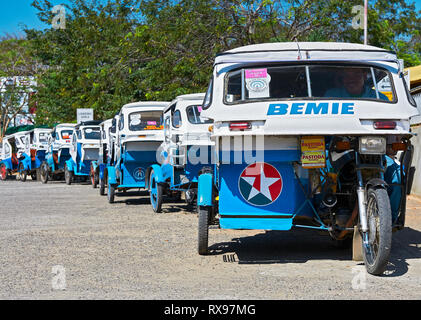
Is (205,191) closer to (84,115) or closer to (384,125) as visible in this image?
(384,125)

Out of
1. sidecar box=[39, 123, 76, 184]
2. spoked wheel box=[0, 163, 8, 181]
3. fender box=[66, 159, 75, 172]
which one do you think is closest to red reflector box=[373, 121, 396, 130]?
fender box=[66, 159, 75, 172]

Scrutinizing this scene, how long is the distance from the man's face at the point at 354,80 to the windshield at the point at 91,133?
17.3 metres

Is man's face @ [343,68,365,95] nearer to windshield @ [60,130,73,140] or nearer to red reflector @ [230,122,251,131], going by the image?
red reflector @ [230,122,251,131]

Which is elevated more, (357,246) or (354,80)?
(354,80)

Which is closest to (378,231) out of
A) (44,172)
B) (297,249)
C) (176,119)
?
(297,249)

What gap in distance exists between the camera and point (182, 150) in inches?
509

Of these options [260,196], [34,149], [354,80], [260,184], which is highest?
[354,80]

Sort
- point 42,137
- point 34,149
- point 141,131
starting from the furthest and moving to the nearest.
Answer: point 42,137
point 34,149
point 141,131

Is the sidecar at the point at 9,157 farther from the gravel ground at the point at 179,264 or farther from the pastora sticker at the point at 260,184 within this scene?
the pastora sticker at the point at 260,184

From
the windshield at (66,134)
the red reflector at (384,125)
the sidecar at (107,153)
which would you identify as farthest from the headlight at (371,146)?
the windshield at (66,134)

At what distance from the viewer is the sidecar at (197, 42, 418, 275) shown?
7227 mm

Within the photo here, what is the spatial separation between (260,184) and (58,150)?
20.5m

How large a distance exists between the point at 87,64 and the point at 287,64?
21.1 meters
